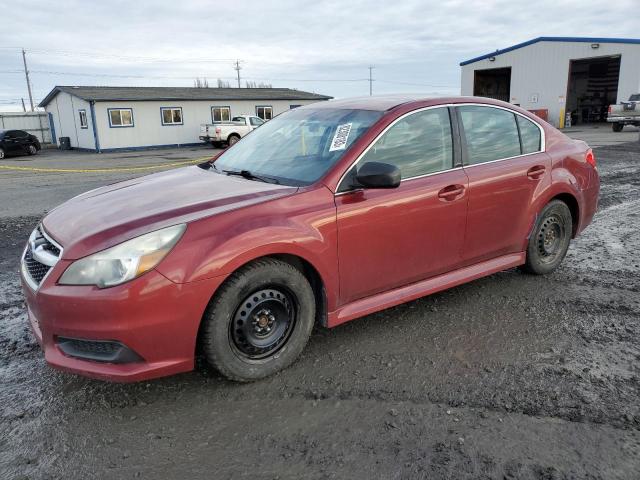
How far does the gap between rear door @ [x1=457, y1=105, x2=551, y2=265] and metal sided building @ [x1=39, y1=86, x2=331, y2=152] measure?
2888cm

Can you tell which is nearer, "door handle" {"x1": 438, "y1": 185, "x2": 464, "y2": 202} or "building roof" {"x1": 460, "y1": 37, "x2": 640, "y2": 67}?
"door handle" {"x1": 438, "y1": 185, "x2": 464, "y2": 202}

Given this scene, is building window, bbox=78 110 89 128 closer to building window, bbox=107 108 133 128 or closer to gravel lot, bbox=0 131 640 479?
building window, bbox=107 108 133 128

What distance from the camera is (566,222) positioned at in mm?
4852

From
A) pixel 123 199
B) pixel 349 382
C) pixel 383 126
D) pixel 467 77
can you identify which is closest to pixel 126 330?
pixel 123 199

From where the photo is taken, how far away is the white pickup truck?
2942cm

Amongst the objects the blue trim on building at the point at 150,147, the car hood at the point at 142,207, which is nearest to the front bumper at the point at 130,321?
the car hood at the point at 142,207

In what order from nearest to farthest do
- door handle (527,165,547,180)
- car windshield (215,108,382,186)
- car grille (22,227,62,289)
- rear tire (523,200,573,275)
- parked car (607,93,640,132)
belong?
car grille (22,227,62,289) → car windshield (215,108,382,186) → door handle (527,165,547,180) → rear tire (523,200,573,275) → parked car (607,93,640,132)

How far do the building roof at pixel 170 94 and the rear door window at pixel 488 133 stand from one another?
28.8 m

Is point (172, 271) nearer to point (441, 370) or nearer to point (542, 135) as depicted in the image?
point (441, 370)

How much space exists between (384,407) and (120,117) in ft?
103

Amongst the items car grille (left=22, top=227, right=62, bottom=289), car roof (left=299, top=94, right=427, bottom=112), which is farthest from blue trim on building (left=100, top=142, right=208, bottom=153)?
car grille (left=22, top=227, right=62, bottom=289)

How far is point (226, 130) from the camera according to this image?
2956 cm

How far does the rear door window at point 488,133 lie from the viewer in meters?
4.08

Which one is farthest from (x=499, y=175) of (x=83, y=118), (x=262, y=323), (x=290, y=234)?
(x=83, y=118)
